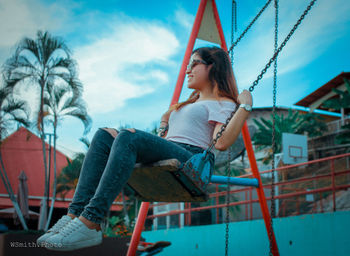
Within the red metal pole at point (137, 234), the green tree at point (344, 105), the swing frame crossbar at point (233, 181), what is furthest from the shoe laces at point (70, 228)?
the green tree at point (344, 105)

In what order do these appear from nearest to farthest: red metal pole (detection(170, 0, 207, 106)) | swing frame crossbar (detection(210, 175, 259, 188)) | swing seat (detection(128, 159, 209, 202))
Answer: swing seat (detection(128, 159, 209, 202)), swing frame crossbar (detection(210, 175, 259, 188)), red metal pole (detection(170, 0, 207, 106))

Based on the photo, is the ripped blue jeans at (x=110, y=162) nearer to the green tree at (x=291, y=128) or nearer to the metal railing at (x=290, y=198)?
the metal railing at (x=290, y=198)

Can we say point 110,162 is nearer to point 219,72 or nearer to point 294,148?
point 219,72

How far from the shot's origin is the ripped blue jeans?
4.78ft

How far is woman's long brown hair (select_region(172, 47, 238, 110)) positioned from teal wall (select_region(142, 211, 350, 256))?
2.42 m

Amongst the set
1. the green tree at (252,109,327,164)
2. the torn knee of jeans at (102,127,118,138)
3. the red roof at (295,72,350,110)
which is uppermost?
the red roof at (295,72,350,110)

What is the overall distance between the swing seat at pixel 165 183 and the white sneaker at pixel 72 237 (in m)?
0.40

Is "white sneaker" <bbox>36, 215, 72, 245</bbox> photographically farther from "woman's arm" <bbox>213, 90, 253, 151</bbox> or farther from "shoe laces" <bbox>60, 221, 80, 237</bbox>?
"woman's arm" <bbox>213, 90, 253, 151</bbox>

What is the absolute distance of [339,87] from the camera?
18.7 meters

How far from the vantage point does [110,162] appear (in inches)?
59.1

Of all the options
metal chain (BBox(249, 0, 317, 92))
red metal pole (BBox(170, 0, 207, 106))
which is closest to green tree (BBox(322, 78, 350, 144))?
red metal pole (BBox(170, 0, 207, 106))

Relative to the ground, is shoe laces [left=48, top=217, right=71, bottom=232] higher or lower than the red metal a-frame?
lower

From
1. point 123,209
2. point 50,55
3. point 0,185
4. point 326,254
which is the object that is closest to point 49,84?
point 50,55

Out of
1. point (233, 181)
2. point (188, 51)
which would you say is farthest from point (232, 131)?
point (188, 51)
